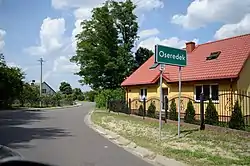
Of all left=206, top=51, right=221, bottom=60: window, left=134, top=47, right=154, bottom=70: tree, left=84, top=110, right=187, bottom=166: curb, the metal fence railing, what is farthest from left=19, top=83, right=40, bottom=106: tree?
left=84, top=110, right=187, bottom=166: curb

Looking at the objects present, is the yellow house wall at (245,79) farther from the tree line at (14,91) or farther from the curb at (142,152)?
the tree line at (14,91)

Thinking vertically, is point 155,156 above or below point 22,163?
below

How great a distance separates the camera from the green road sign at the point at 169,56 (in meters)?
13.2

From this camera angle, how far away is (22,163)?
3471 millimetres

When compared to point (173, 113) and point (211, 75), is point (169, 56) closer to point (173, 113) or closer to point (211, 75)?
point (173, 113)

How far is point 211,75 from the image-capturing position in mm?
22031

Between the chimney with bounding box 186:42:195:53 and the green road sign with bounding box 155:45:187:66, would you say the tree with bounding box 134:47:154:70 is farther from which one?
the green road sign with bounding box 155:45:187:66

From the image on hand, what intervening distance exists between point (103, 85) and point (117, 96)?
9.51m

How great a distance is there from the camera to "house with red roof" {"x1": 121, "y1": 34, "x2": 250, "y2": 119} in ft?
67.8

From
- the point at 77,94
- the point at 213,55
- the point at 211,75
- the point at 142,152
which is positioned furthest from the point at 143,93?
the point at 77,94

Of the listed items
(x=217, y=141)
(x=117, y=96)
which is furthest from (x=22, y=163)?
(x=117, y=96)

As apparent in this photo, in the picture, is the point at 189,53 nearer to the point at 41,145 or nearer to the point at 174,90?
the point at 174,90

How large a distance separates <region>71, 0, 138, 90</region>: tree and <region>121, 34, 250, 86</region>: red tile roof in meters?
19.3

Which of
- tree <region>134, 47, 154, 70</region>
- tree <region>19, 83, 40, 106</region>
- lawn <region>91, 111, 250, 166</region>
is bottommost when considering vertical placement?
lawn <region>91, 111, 250, 166</region>
